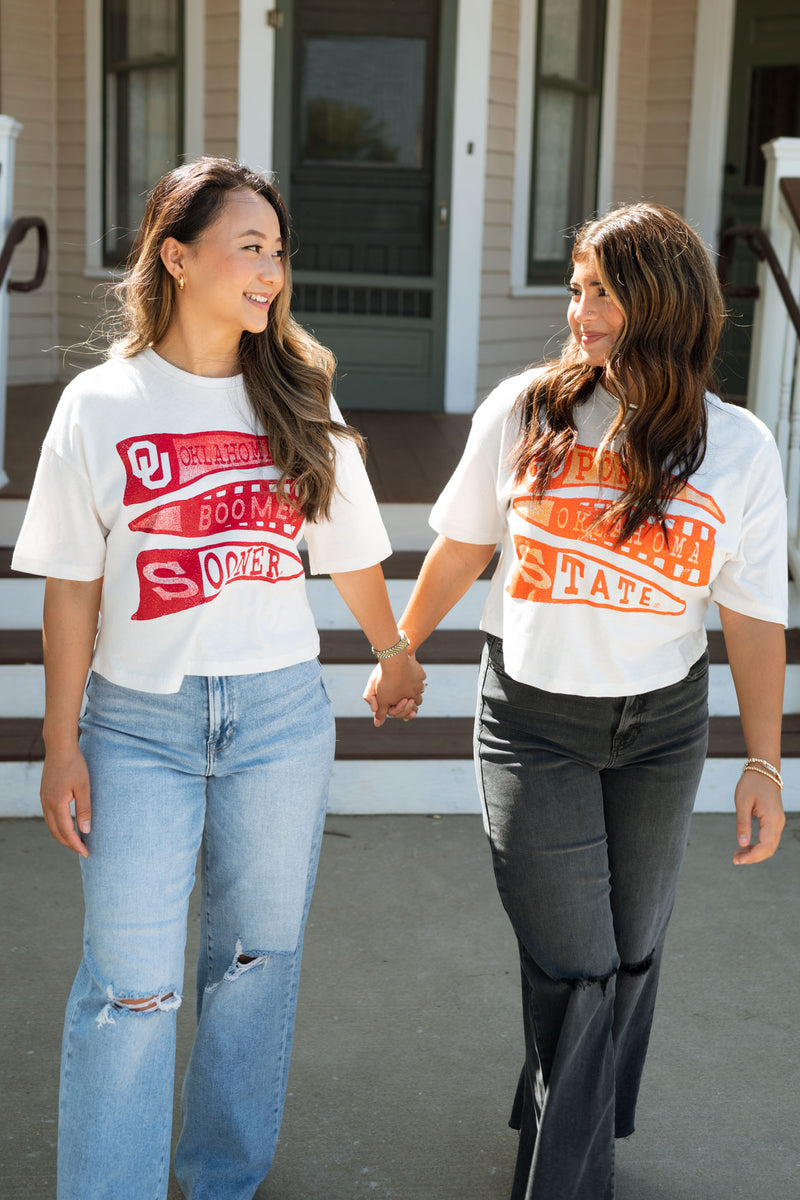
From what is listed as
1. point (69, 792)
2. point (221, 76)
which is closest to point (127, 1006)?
point (69, 792)

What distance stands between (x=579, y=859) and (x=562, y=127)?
6.45 meters

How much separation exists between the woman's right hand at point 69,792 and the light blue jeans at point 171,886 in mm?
17

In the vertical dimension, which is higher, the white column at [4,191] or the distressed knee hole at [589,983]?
the white column at [4,191]

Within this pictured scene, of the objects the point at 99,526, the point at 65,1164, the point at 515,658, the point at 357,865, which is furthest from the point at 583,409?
the point at 357,865

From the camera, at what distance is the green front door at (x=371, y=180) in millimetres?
6637

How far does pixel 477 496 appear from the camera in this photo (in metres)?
2.15

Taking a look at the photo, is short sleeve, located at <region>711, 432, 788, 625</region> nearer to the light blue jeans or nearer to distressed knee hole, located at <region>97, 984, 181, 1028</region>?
the light blue jeans

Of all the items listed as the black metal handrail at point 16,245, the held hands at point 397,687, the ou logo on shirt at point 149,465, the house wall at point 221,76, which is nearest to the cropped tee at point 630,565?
the held hands at point 397,687

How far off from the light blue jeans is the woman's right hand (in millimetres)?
A: 17

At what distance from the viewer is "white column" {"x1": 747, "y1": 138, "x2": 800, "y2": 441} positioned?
177 inches

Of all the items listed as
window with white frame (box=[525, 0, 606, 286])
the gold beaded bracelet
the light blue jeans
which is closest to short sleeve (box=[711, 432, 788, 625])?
the gold beaded bracelet

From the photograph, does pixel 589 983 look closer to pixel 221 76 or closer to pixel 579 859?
pixel 579 859

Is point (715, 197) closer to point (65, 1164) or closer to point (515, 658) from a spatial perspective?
point (515, 658)

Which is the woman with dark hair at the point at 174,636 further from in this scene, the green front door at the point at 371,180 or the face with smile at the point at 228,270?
the green front door at the point at 371,180
